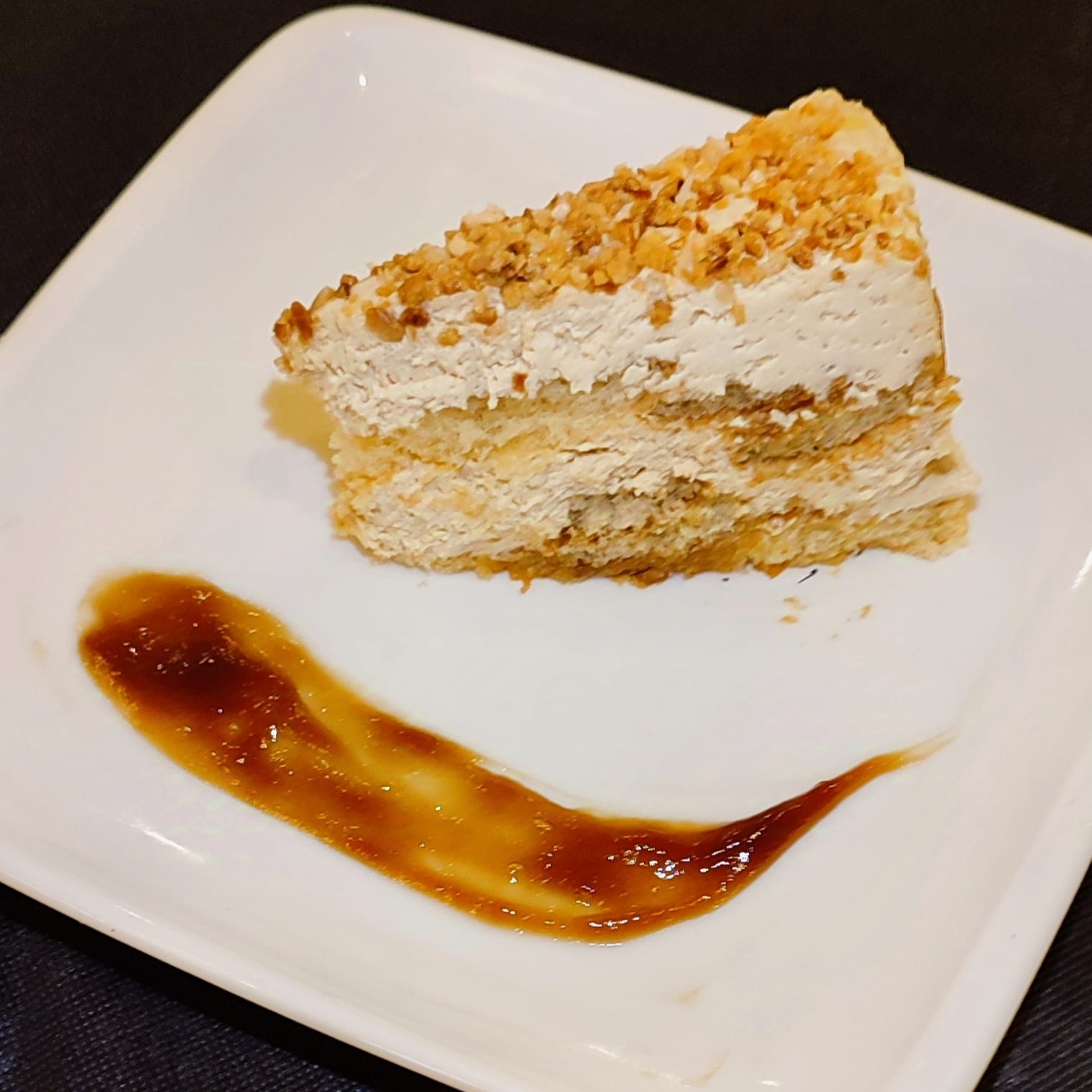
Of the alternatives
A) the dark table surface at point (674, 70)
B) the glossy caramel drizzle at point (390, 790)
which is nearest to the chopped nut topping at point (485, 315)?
the glossy caramel drizzle at point (390, 790)

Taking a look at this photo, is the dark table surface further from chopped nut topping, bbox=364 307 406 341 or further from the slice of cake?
chopped nut topping, bbox=364 307 406 341

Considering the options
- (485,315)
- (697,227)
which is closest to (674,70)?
(697,227)

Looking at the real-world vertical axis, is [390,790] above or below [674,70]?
below

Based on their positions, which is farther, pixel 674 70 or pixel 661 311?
pixel 674 70

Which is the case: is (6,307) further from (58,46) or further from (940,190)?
(940,190)

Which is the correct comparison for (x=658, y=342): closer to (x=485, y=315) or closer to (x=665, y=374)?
(x=665, y=374)

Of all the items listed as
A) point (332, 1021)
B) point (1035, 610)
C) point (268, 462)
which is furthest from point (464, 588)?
point (1035, 610)

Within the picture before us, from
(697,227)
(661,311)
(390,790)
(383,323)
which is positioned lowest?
→ (390,790)
